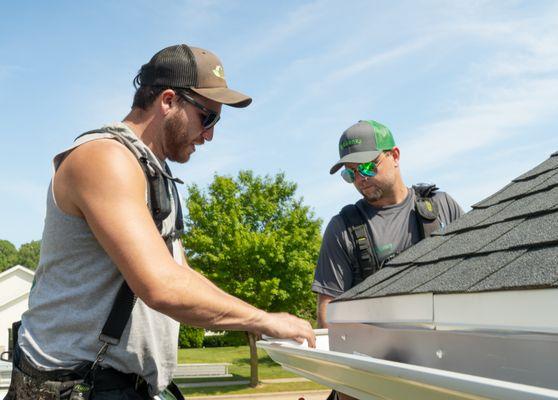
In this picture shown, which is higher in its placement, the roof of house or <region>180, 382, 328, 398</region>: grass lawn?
the roof of house

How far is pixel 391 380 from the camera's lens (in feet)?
5.16

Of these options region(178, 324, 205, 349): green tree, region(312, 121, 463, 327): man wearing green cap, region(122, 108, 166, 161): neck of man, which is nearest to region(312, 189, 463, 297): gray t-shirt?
region(312, 121, 463, 327): man wearing green cap

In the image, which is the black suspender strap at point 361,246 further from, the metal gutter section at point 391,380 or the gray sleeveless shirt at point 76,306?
the gray sleeveless shirt at point 76,306

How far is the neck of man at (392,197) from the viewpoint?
3.85 m

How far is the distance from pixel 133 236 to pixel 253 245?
2831cm

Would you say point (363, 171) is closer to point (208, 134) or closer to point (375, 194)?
point (375, 194)

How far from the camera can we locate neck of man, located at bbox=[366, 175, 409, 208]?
3.85 m

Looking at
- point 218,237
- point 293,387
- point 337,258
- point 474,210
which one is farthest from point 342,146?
point 218,237

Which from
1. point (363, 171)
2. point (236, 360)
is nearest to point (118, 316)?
point (363, 171)

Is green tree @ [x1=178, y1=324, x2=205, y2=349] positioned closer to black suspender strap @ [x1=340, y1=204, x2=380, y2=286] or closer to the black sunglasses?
black suspender strap @ [x1=340, y1=204, x2=380, y2=286]

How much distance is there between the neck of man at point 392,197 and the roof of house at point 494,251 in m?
0.84

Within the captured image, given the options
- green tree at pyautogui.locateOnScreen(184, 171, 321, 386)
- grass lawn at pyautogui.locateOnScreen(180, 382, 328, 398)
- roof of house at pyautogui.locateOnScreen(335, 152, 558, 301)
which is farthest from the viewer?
green tree at pyautogui.locateOnScreen(184, 171, 321, 386)

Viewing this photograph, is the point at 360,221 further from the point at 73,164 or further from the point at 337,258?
the point at 73,164

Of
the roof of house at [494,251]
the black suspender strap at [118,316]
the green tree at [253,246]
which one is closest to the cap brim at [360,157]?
the roof of house at [494,251]
